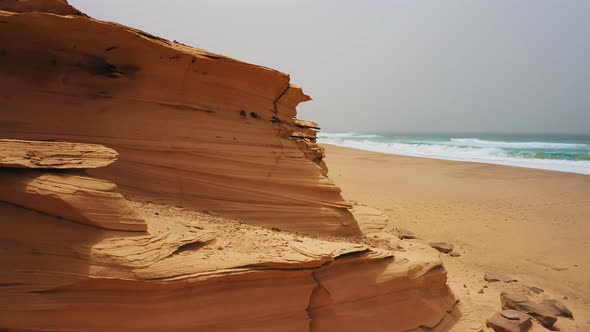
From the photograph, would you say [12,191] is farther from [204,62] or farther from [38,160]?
[204,62]

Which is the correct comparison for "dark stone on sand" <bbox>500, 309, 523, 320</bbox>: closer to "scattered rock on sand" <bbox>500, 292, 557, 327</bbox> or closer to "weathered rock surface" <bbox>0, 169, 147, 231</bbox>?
"scattered rock on sand" <bbox>500, 292, 557, 327</bbox>

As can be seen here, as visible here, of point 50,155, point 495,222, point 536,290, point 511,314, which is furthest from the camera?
point 495,222

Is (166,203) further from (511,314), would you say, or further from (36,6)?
(511,314)

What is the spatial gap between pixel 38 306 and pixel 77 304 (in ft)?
0.76

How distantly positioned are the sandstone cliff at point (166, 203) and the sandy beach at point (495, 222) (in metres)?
2.02

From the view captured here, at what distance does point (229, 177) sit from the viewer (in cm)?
429

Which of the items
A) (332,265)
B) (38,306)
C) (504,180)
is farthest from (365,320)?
(504,180)

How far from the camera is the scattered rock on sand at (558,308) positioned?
488 cm

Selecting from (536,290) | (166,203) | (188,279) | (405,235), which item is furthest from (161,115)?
(536,290)

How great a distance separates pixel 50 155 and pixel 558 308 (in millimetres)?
6441

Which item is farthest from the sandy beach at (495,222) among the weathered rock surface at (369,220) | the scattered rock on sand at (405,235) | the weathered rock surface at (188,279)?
the weathered rock surface at (188,279)

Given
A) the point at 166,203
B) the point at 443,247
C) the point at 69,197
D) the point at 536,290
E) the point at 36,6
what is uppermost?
the point at 36,6

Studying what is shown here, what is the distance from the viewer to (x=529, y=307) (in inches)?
188

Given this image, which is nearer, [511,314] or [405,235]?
[511,314]
